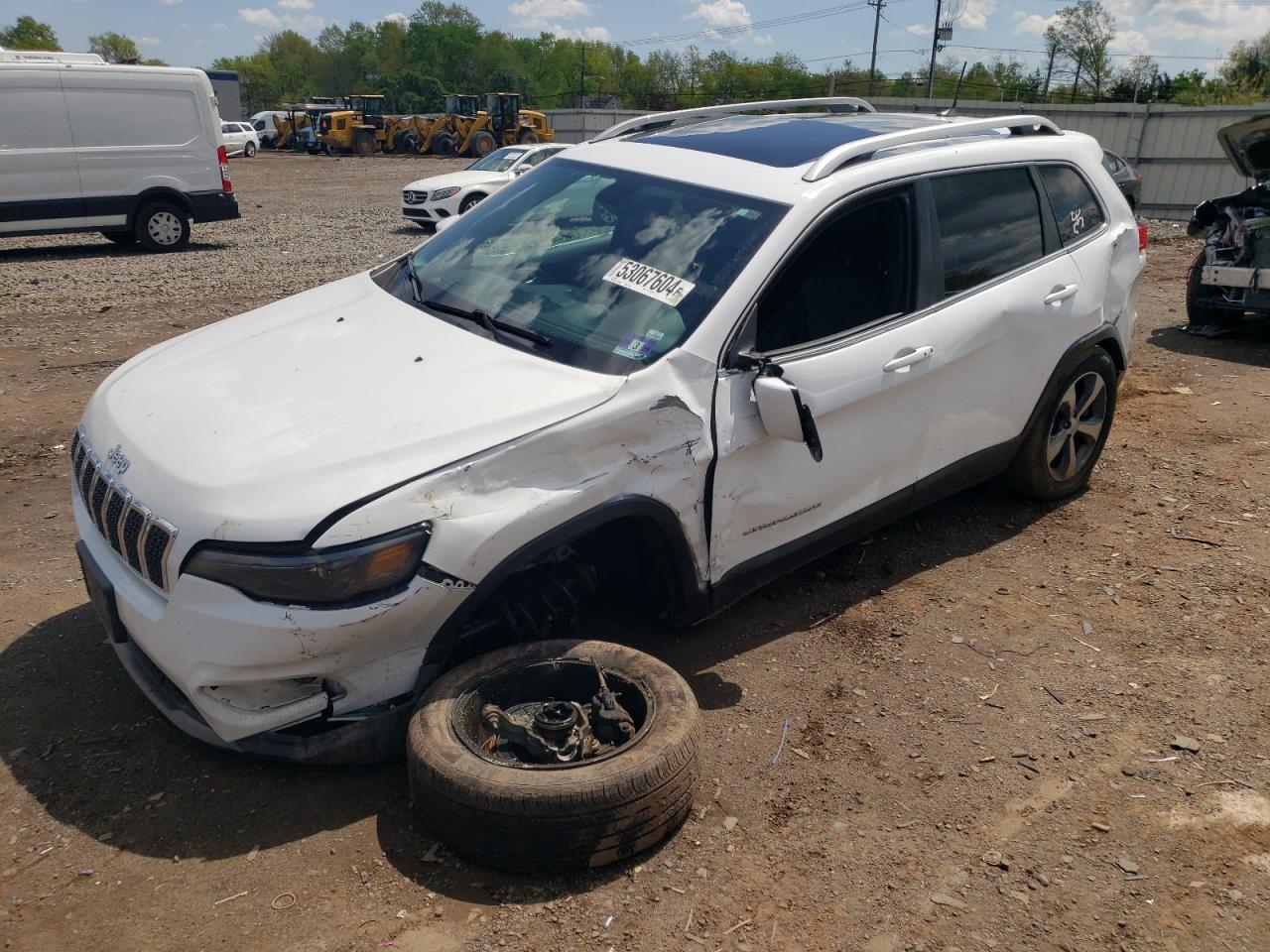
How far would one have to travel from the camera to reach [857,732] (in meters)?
3.31

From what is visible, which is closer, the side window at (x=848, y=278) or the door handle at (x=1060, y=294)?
the side window at (x=848, y=278)

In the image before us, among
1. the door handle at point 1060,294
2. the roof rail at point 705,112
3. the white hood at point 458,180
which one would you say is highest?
the roof rail at point 705,112

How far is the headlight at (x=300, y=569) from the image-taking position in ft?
8.38

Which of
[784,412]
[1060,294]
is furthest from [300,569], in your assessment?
[1060,294]

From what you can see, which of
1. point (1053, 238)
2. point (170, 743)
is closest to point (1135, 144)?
point (1053, 238)

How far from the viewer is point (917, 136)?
12.8 feet

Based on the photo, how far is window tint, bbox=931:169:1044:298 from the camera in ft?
13.0

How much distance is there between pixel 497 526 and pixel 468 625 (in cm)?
47

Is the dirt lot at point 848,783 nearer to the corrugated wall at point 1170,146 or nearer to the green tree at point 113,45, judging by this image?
the corrugated wall at point 1170,146

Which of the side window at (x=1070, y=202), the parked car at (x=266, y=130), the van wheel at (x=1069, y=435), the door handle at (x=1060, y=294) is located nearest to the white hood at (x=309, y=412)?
the door handle at (x=1060, y=294)

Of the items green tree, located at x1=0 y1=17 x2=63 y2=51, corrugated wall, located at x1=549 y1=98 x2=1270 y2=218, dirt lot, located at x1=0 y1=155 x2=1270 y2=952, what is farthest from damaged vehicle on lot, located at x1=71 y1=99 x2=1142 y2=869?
green tree, located at x1=0 y1=17 x2=63 y2=51

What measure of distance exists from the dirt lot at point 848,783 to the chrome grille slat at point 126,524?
686 mm

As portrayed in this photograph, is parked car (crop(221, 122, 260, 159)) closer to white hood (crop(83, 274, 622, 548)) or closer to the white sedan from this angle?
the white sedan

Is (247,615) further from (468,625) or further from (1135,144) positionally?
(1135,144)
